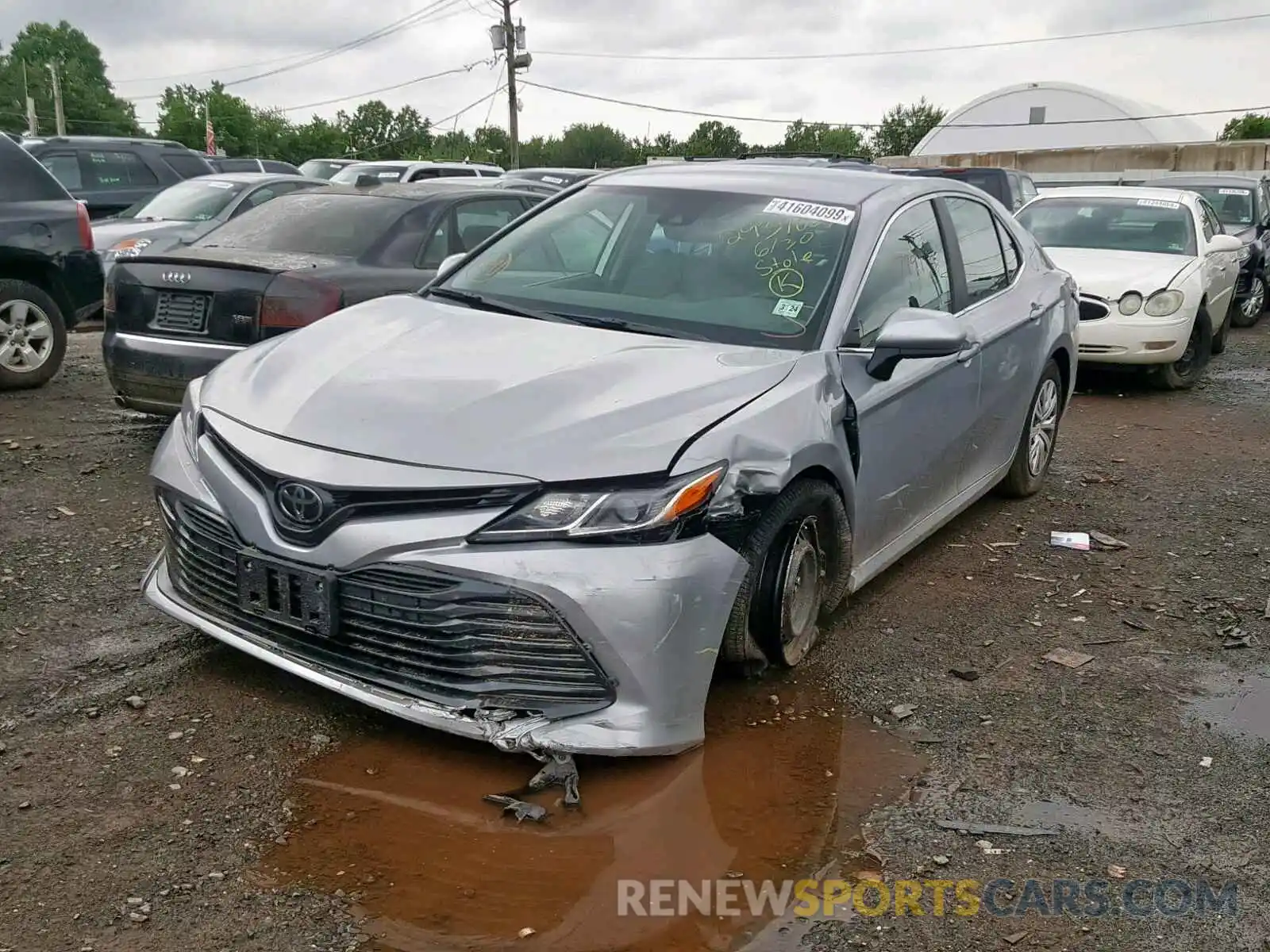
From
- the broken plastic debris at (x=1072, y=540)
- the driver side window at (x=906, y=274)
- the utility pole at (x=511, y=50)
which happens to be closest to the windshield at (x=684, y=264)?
the driver side window at (x=906, y=274)

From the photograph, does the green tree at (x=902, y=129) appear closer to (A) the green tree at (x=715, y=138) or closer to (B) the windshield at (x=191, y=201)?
(A) the green tree at (x=715, y=138)

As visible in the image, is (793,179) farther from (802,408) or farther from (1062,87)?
(1062,87)

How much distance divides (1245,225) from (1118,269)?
645 centimetres

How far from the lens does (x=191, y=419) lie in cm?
383

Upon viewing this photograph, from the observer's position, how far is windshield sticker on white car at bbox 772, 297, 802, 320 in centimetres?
420

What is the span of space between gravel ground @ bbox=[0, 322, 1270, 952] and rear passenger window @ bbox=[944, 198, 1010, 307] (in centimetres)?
123

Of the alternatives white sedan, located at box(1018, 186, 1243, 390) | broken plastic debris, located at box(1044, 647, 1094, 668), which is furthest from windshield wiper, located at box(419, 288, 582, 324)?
white sedan, located at box(1018, 186, 1243, 390)

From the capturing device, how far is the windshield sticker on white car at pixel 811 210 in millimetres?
4539

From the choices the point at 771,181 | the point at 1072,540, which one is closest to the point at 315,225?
the point at 771,181

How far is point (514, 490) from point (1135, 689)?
2.43m

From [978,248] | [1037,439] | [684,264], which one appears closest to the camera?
[684,264]

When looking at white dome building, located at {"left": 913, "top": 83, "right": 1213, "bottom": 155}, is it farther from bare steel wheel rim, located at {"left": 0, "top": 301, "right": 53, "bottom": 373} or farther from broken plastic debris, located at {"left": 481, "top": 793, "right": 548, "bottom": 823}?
broken plastic debris, located at {"left": 481, "top": 793, "right": 548, "bottom": 823}

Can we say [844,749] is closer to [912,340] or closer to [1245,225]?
[912,340]
